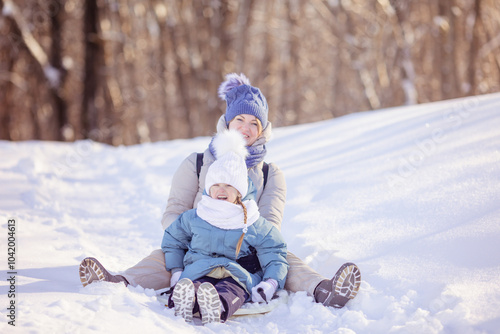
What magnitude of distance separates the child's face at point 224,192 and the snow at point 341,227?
65cm

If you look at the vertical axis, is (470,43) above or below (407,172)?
above

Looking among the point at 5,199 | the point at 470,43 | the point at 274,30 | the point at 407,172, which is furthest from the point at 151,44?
the point at 407,172

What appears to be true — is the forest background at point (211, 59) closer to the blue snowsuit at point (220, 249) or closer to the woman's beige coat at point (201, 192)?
the woman's beige coat at point (201, 192)

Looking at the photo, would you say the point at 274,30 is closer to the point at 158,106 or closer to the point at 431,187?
the point at 158,106

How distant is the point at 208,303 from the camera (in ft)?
8.53

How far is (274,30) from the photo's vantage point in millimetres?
17781

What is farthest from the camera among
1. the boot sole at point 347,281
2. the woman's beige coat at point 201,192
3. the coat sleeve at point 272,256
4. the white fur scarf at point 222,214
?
the woman's beige coat at point 201,192

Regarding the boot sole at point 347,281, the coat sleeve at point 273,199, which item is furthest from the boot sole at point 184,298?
the coat sleeve at point 273,199

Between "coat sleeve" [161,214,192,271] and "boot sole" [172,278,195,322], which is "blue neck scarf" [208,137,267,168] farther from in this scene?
"boot sole" [172,278,195,322]

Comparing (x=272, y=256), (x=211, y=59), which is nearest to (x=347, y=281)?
(x=272, y=256)

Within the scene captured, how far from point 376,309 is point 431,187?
1.48 m

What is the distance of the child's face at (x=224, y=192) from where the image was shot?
2.95m

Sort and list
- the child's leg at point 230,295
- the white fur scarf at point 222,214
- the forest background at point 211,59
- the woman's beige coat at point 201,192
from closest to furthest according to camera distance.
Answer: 1. the child's leg at point 230,295
2. the white fur scarf at point 222,214
3. the woman's beige coat at point 201,192
4. the forest background at point 211,59

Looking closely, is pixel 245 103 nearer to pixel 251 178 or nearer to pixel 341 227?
pixel 251 178
